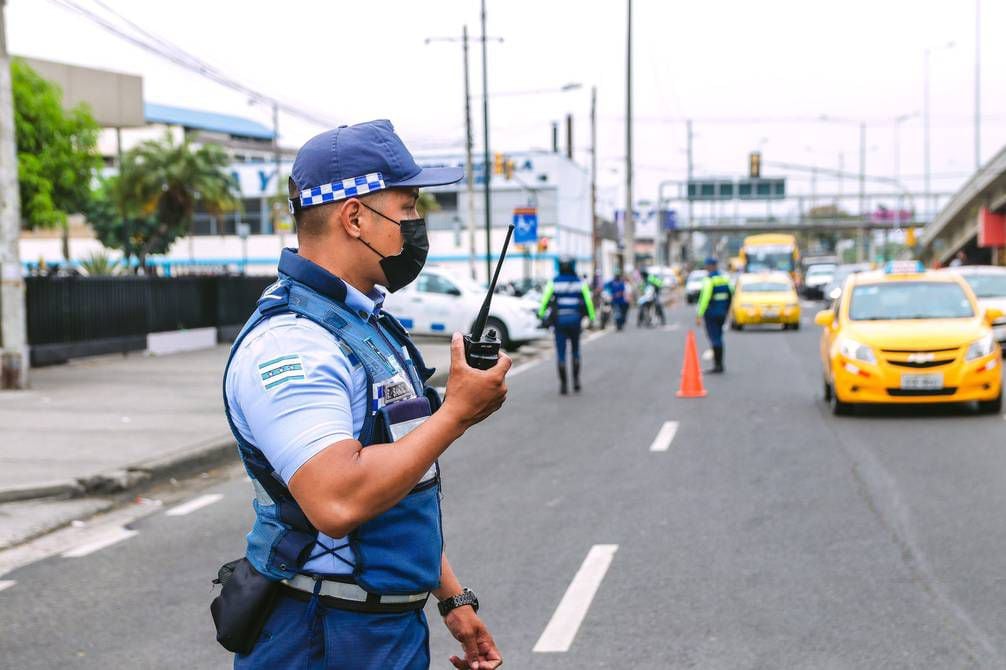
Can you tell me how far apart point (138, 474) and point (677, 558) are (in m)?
4.98


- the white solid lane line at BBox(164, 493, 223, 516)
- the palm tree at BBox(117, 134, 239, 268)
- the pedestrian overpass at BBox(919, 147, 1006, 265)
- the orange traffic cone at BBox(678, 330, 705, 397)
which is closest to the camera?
the white solid lane line at BBox(164, 493, 223, 516)

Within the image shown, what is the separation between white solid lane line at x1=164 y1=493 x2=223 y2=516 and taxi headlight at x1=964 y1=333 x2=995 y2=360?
7934mm

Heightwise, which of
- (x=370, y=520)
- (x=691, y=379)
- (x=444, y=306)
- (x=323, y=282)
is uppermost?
(x=323, y=282)

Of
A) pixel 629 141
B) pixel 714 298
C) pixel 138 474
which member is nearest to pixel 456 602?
pixel 138 474

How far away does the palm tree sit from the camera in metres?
39.9

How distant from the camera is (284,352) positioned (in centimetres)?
235

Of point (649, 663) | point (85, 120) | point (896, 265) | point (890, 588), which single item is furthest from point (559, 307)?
point (85, 120)

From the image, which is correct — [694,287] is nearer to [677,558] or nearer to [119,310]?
[119,310]

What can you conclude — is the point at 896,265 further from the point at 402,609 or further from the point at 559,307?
the point at 402,609

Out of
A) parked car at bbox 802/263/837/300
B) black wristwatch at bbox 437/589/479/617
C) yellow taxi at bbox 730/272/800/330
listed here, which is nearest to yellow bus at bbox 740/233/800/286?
parked car at bbox 802/263/837/300

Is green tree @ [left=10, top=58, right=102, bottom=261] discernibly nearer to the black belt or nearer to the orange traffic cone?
the orange traffic cone

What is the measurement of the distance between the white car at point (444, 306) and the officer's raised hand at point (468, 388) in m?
24.7

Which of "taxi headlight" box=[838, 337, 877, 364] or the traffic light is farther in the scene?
the traffic light

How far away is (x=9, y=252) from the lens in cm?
1578
